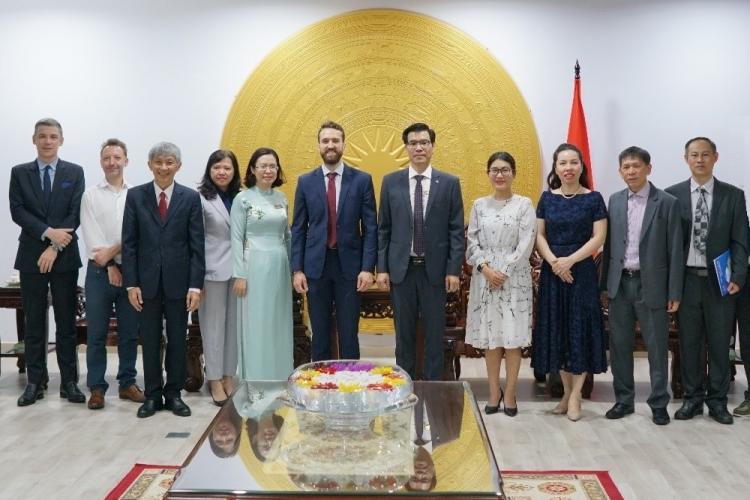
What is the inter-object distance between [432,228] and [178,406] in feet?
5.10

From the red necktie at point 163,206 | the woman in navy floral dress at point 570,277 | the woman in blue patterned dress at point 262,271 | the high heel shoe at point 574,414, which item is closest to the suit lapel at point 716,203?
the woman in navy floral dress at point 570,277

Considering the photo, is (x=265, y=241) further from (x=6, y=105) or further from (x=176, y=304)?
(x=6, y=105)

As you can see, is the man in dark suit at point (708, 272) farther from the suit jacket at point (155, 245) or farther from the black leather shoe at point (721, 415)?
the suit jacket at point (155, 245)

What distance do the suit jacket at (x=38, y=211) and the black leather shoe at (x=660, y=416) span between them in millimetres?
3033

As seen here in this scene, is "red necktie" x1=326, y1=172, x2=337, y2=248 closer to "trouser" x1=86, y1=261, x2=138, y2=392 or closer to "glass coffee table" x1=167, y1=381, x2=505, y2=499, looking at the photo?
"trouser" x1=86, y1=261, x2=138, y2=392

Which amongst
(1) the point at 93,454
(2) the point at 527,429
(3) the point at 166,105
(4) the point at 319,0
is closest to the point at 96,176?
(3) the point at 166,105

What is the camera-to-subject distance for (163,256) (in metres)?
3.92

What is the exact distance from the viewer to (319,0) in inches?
224

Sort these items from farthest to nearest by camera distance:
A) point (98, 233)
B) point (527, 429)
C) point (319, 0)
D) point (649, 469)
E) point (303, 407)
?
1. point (319, 0)
2. point (98, 233)
3. point (527, 429)
4. point (649, 469)
5. point (303, 407)

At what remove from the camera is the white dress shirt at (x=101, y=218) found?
4184 mm

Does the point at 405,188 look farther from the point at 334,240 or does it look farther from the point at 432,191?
the point at 334,240

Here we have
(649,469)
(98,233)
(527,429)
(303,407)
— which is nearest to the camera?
(303,407)

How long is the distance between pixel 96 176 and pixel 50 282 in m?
1.63

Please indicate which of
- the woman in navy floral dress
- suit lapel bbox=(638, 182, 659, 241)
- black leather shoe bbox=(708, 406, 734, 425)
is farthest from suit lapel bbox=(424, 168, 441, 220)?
black leather shoe bbox=(708, 406, 734, 425)
